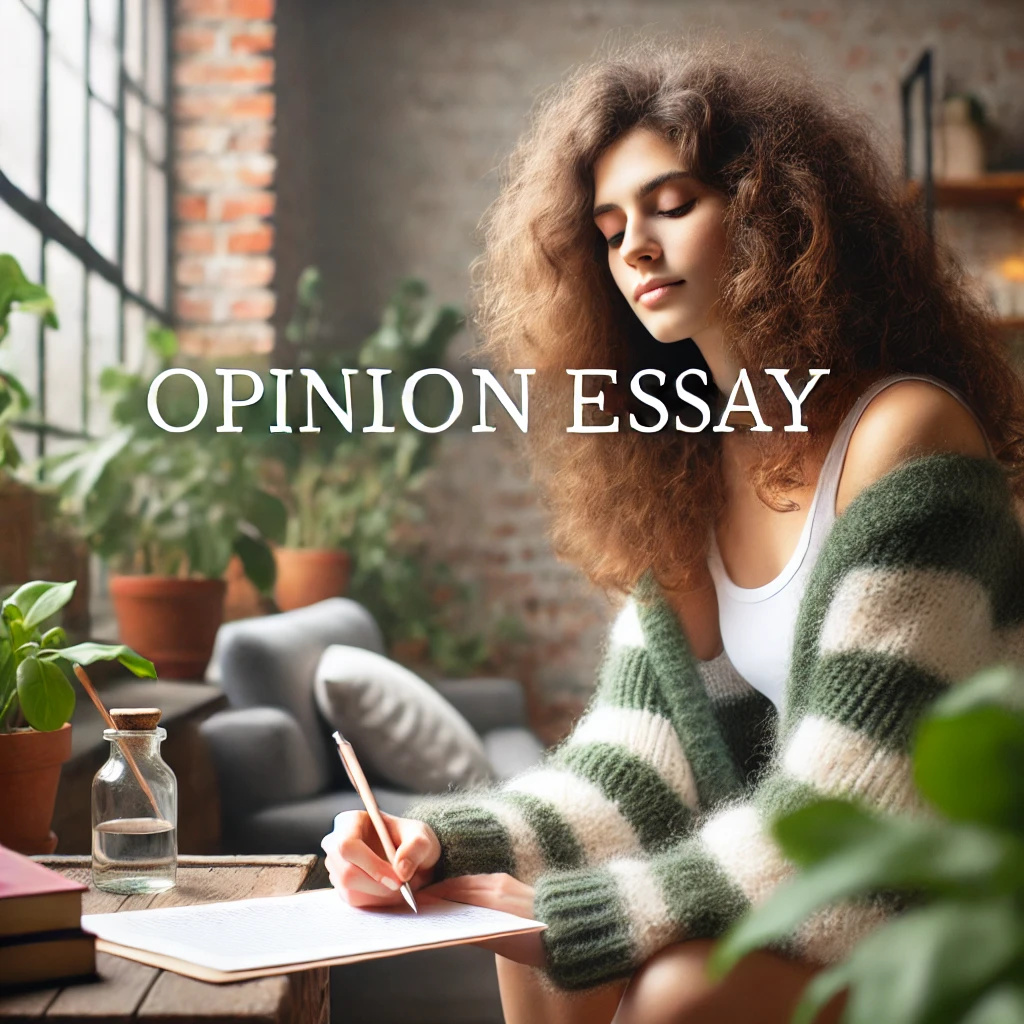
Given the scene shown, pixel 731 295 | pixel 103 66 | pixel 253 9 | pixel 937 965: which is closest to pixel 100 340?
pixel 103 66

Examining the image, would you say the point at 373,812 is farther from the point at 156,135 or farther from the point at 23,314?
the point at 156,135

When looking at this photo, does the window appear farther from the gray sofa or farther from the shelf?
the shelf

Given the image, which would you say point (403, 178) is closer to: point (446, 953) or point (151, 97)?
point (151, 97)

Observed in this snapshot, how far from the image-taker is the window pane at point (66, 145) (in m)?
2.56

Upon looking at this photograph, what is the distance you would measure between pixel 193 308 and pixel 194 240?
0.21 m

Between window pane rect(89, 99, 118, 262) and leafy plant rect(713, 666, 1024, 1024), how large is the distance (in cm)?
290

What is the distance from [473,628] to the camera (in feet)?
13.5

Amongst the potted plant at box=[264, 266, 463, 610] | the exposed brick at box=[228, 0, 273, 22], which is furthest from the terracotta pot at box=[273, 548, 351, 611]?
the exposed brick at box=[228, 0, 273, 22]

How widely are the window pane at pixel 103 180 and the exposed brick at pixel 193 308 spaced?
46cm

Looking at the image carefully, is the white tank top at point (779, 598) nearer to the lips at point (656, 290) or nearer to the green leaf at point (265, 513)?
the lips at point (656, 290)

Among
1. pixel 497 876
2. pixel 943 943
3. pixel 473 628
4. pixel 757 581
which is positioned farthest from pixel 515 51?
pixel 943 943

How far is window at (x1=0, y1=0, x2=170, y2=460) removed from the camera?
2359mm

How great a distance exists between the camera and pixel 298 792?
222 centimetres

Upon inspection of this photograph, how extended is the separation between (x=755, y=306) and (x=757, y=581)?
0.89ft
